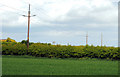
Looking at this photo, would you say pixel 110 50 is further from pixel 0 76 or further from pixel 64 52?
pixel 0 76

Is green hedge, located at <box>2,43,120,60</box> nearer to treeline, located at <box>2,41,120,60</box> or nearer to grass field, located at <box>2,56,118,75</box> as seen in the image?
treeline, located at <box>2,41,120,60</box>

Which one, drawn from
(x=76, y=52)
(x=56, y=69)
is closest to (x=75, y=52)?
(x=76, y=52)

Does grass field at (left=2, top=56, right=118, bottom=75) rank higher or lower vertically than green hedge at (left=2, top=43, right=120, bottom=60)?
lower

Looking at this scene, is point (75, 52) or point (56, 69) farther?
point (75, 52)

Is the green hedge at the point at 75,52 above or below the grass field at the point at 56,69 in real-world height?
above

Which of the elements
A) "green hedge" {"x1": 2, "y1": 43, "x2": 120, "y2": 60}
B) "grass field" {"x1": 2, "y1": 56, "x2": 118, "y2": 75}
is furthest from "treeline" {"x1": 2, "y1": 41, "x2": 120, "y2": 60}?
"grass field" {"x1": 2, "y1": 56, "x2": 118, "y2": 75}

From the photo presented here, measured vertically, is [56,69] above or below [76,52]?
below

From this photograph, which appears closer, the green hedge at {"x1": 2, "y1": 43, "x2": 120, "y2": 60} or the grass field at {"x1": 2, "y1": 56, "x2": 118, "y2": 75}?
the grass field at {"x1": 2, "y1": 56, "x2": 118, "y2": 75}

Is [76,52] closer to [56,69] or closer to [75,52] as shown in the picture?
[75,52]

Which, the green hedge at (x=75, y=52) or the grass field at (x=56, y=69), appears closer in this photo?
the grass field at (x=56, y=69)

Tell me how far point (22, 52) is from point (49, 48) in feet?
14.2

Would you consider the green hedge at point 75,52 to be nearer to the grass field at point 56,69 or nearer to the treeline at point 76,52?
the treeline at point 76,52

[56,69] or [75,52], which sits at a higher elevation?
[75,52]

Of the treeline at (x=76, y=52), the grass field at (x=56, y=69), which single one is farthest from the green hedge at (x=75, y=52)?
the grass field at (x=56, y=69)
